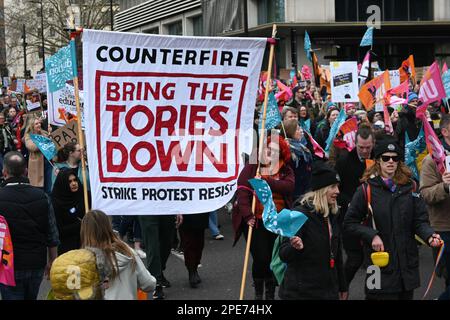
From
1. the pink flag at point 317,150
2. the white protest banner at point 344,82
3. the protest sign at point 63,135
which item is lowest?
the pink flag at point 317,150

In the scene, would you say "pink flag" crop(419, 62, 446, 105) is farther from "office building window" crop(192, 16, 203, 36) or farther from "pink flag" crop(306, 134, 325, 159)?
"office building window" crop(192, 16, 203, 36)

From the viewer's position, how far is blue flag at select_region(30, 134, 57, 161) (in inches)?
363

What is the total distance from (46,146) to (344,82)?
6266mm

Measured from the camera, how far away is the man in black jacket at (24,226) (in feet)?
19.5

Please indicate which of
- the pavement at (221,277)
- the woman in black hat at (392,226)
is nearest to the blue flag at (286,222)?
the woman in black hat at (392,226)

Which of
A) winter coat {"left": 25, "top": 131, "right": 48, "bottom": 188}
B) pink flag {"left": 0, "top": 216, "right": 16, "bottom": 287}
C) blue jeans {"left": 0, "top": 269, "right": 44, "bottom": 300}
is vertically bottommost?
blue jeans {"left": 0, "top": 269, "right": 44, "bottom": 300}

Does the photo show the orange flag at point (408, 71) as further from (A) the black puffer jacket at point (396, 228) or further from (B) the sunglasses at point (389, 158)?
(A) the black puffer jacket at point (396, 228)

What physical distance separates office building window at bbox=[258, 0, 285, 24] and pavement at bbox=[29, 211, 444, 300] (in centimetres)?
3023

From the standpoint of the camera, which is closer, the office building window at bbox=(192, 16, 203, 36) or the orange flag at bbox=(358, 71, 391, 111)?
the orange flag at bbox=(358, 71, 391, 111)

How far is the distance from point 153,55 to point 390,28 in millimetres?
36221

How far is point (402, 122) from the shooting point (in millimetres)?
11820

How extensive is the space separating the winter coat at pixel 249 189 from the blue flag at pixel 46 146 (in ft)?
10.3

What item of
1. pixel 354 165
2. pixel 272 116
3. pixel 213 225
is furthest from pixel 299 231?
pixel 213 225

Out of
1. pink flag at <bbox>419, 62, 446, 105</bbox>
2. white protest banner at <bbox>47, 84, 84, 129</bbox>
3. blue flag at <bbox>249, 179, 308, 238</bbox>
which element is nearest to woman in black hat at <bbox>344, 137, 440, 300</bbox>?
blue flag at <bbox>249, 179, 308, 238</bbox>
